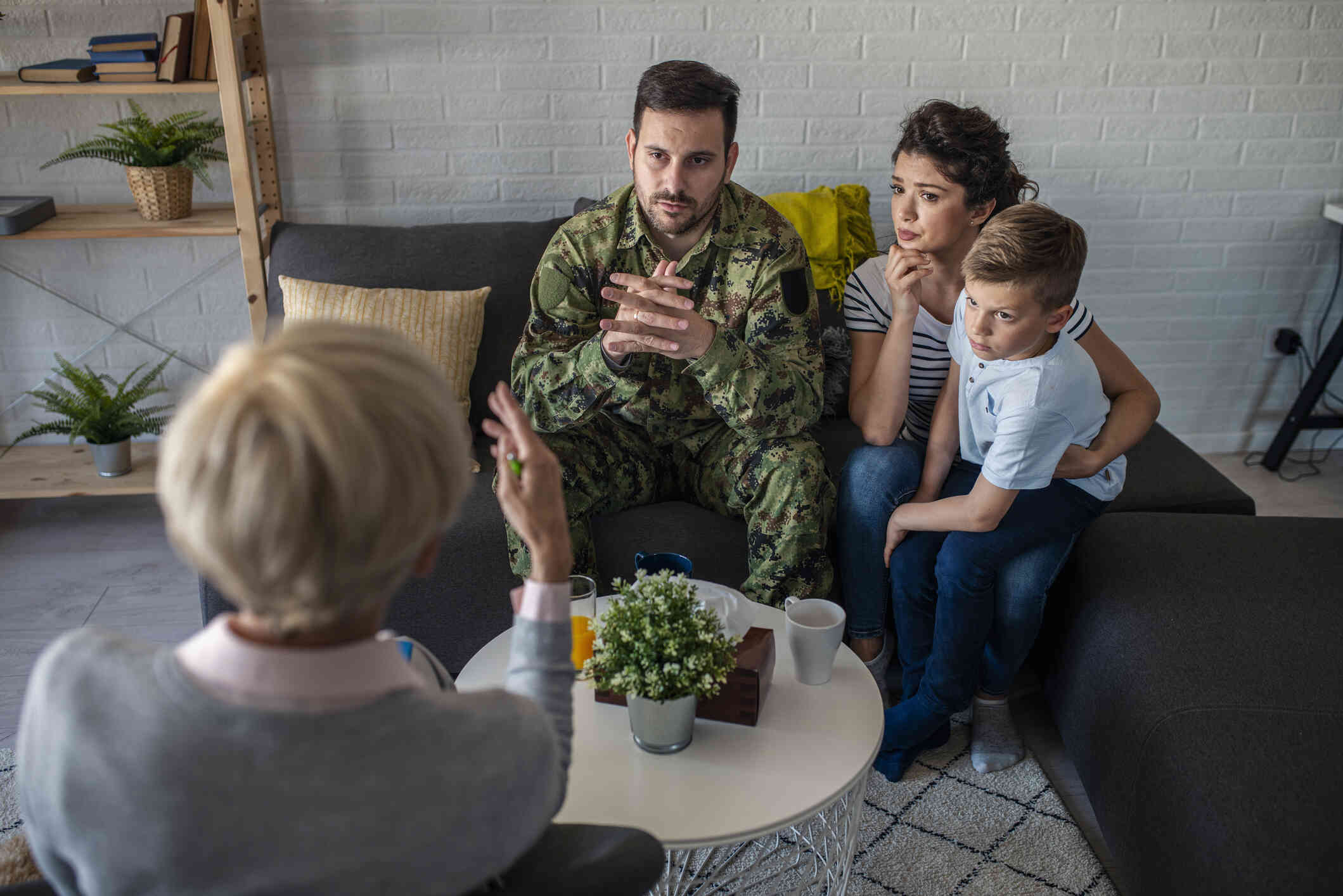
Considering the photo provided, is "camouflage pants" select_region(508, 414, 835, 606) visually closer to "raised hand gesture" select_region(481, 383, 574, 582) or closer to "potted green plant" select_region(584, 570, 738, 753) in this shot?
"potted green plant" select_region(584, 570, 738, 753)

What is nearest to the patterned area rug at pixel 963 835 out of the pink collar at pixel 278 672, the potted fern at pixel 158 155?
the pink collar at pixel 278 672

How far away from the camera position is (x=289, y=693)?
0.65 m

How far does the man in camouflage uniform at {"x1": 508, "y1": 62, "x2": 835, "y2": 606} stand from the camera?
176 centimetres

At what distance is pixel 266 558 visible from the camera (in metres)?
0.58

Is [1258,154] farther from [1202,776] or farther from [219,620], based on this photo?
[219,620]

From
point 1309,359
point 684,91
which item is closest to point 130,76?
point 684,91

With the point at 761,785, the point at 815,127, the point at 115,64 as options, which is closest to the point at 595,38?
the point at 815,127

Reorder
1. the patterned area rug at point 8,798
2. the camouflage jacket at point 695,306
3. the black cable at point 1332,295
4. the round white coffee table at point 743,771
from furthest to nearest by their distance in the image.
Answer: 1. the black cable at point 1332,295
2. the camouflage jacket at point 695,306
3. the patterned area rug at point 8,798
4. the round white coffee table at point 743,771

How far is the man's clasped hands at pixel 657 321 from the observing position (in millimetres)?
1540

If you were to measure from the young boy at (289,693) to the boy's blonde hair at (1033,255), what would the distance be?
3.43 ft

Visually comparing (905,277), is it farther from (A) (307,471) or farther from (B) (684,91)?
(A) (307,471)

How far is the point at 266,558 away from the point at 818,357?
1389mm

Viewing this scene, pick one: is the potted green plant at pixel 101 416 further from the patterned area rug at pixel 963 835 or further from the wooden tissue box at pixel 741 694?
the wooden tissue box at pixel 741 694

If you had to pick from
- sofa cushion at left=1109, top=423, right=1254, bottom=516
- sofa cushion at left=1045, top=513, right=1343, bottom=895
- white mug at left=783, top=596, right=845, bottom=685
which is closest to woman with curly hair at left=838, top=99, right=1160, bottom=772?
sofa cushion at left=1045, top=513, right=1343, bottom=895
